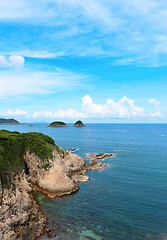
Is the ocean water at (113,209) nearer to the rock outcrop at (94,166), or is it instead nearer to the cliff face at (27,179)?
the cliff face at (27,179)

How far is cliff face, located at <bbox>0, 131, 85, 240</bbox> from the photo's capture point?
86.6 feet

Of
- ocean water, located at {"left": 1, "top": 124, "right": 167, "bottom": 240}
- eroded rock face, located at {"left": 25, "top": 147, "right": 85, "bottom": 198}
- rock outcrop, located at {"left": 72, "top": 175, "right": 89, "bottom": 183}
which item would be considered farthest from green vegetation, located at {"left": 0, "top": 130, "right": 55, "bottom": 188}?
rock outcrop, located at {"left": 72, "top": 175, "right": 89, "bottom": 183}

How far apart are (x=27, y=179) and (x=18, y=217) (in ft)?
56.1

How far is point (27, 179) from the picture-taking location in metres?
44.1

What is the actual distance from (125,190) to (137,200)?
552 centimetres

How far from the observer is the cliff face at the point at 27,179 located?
26406 mm

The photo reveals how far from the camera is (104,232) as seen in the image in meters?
25.9

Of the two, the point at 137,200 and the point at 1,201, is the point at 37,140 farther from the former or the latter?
the point at 137,200

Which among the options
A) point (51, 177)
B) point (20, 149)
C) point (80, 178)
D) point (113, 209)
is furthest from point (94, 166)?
point (20, 149)

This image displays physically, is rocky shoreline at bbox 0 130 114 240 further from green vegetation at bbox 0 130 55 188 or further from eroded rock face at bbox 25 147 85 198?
green vegetation at bbox 0 130 55 188

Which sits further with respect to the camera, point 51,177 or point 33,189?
point 51,177

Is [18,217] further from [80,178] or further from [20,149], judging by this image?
[80,178]

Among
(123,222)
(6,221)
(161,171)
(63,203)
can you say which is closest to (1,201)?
(6,221)

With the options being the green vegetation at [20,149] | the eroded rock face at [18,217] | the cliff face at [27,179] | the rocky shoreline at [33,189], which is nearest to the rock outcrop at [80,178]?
the rocky shoreline at [33,189]
